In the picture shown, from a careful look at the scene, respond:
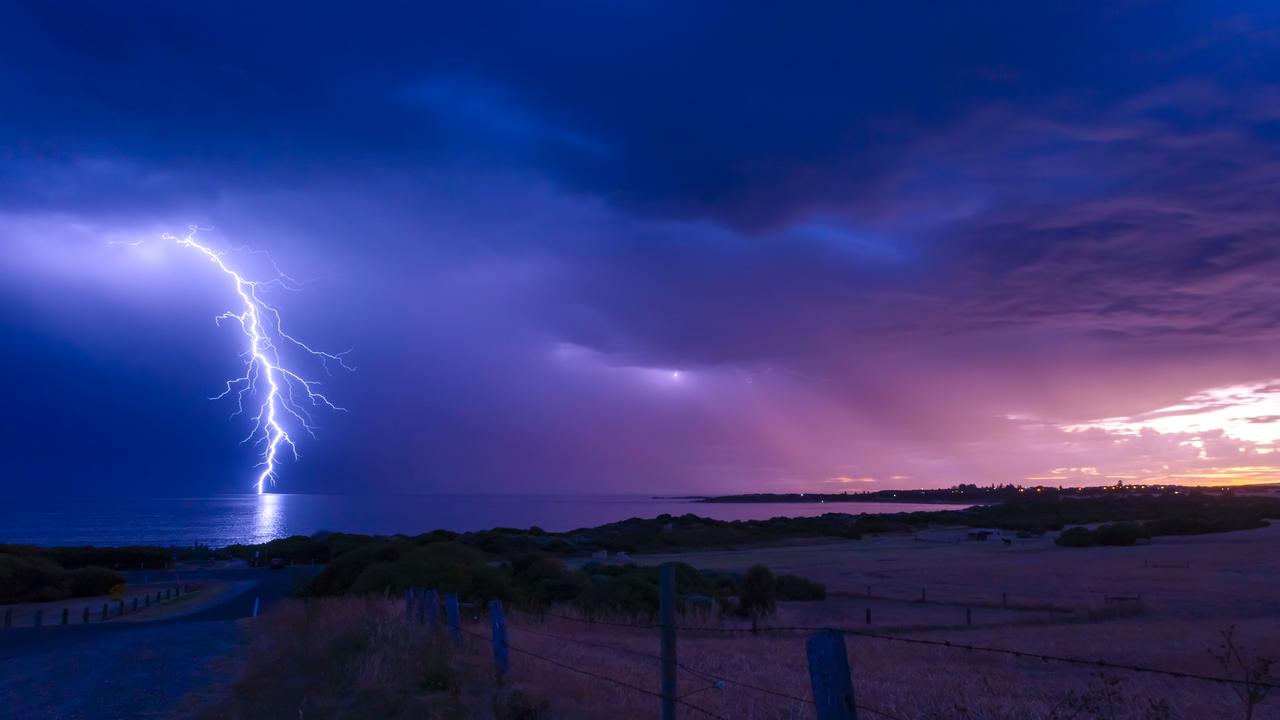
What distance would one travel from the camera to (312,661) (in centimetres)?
1653

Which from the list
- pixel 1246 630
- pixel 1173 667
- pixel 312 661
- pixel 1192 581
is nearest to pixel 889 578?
pixel 1192 581

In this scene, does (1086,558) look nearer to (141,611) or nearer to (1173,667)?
(1173,667)

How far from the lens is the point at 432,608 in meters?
16.8

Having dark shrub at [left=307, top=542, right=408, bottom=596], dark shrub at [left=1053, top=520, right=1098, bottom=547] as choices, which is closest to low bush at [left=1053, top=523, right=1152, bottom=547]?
dark shrub at [left=1053, top=520, right=1098, bottom=547]

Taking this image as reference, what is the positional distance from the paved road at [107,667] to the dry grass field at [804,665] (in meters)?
1.15

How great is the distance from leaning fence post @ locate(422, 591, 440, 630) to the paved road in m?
4.33

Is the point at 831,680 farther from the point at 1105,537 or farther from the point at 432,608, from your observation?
the point at 1105,537

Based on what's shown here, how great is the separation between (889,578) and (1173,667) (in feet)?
100

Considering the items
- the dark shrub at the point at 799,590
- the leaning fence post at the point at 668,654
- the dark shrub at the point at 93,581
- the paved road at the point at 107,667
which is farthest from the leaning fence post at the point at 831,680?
the dark shrub at the point at 93,581

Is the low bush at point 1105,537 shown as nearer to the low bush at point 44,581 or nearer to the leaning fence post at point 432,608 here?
the leaning fence post at point 432,608

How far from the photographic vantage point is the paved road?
14.1 metres

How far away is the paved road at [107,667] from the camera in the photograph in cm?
1406

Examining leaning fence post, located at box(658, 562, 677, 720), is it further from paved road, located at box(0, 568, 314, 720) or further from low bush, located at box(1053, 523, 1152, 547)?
low bush, located at box(1053, 523, 1152, 547)

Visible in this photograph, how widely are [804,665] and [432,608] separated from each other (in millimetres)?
7363
